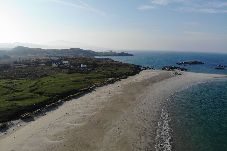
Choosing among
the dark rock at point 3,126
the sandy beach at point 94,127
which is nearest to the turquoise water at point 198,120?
the sandy beach at point 94,127

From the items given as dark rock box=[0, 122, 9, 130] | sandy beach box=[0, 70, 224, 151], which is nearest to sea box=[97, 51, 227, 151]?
sandy beach box=[0, 70, 224, 151]

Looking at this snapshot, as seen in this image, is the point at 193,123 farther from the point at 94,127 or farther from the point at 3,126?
the point at 3,126

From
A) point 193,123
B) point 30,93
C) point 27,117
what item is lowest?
point 27,117

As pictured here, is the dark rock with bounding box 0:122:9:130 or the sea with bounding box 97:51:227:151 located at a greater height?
the sea with bounding box 97:51:227:151

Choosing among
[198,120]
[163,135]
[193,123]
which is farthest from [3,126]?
[198,120]

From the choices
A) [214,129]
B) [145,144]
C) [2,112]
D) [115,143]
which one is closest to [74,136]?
[115,143]

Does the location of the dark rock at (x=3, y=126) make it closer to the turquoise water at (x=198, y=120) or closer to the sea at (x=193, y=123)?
the sea at (x=193, y=123)

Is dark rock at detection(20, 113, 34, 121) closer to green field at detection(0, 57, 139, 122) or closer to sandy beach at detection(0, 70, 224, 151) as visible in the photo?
green field at detection(0, 57, 139, 122)

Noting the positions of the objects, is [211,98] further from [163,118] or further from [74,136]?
[74,136]
